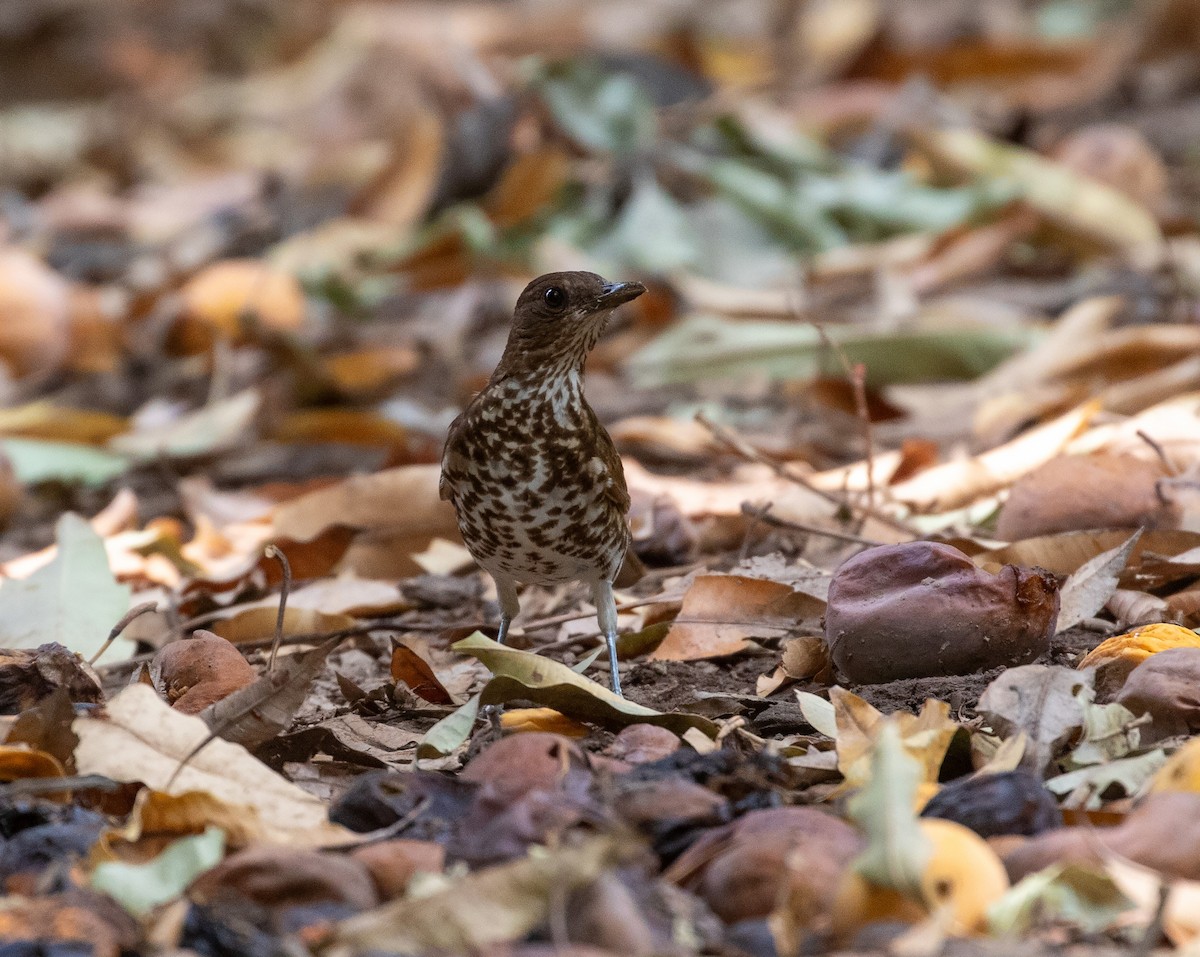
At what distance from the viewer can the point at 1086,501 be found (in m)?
4.07

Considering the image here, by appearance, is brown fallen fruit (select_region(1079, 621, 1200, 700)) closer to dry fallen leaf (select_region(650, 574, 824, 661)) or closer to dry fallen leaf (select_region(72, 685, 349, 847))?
dry fallen leaf (select_region(650, 574, 824, 661))

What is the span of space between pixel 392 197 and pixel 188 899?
22.6ft

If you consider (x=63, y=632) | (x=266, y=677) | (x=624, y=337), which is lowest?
(x=624, y=337)

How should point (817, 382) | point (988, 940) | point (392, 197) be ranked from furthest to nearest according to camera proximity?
1. point (392, 197)
2. point (817, 382)
3. point (988, 940)

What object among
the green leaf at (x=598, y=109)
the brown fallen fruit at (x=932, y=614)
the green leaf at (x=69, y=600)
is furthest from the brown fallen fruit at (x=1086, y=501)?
the green leaf at (x=598, y=109)

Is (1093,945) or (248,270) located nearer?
(1093,945)

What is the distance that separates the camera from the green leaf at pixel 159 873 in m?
2.41

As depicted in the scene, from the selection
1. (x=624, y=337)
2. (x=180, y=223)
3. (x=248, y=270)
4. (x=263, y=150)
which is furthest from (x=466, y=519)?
(x=263, y=150)

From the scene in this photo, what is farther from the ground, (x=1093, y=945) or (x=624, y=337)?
(x=1093, y=945)

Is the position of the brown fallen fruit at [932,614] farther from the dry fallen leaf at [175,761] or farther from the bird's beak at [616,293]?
the dry fallen leaf at [175,761]

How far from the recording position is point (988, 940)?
2.22m

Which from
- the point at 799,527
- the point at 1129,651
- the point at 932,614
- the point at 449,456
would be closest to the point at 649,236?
the point at 799,527

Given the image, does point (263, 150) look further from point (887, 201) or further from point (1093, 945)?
point (1093, 945)

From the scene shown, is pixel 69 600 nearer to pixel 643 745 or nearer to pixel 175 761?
pixel 175 761
